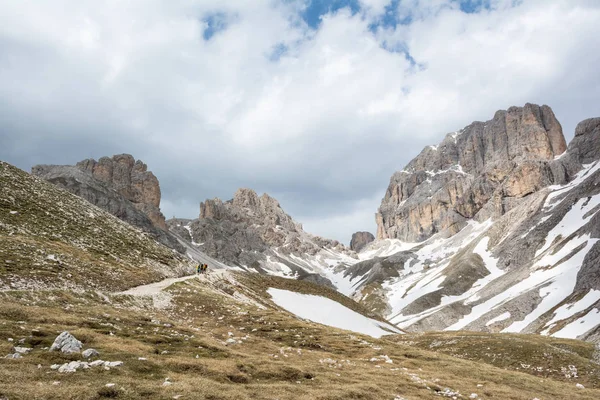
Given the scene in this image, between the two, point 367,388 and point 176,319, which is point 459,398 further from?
point 176,319

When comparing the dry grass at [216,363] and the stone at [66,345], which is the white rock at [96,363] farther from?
the stone at [66,345]

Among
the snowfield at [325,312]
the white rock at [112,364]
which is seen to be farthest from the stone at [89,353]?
the snowfield at [325,312]

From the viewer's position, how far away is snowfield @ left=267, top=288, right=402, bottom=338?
68312 mm

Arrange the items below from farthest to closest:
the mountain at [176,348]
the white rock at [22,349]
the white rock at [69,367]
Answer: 1. the white rock at [22,349]
2. the mountain at [176,348]
3. the white rock at [69,367]

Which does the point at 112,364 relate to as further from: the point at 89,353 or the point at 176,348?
the point at 176,348

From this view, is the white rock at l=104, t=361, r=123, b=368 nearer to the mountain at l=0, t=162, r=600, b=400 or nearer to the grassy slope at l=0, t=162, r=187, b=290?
the mountain at l=0, t=162, r=600, b=400

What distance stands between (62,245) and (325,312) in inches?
1776

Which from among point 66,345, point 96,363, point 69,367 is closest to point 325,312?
point 66,345

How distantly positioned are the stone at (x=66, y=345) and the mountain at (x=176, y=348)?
13 cm

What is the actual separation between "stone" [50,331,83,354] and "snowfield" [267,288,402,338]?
5040cm

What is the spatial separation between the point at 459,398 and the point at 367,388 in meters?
5.45

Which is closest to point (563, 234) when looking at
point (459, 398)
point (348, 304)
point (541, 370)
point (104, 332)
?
point (348, 304)

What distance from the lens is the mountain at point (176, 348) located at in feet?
52.6

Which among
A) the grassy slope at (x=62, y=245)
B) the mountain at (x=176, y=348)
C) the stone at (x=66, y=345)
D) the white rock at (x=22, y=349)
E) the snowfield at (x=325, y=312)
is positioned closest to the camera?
the mountain at (x=176, y=348)
